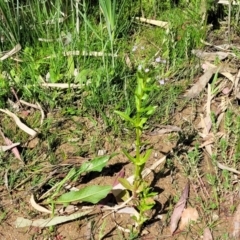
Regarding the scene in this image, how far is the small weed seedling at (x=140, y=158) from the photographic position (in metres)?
2.14

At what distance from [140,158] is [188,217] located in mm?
362

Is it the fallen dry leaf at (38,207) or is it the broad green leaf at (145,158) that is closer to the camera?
the broad green leaf at (145,158)

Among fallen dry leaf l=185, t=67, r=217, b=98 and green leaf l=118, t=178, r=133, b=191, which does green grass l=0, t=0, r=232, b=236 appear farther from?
green leaf l=118, t=178, r=133, b=191

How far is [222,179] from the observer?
2.60 metres

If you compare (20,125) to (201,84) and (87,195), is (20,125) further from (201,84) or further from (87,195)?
(201,84)

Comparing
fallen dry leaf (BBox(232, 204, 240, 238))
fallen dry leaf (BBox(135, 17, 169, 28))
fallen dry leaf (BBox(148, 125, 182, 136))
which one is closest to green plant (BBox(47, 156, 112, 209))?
fallen dry leaf (BBox(148, 125, 182, 136))

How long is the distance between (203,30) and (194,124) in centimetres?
71

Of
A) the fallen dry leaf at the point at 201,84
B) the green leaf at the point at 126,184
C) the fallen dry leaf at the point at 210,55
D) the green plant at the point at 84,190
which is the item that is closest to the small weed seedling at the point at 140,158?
the green leaf at the point at 126,184

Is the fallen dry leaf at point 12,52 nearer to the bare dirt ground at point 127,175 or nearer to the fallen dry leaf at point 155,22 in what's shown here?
the bare dirt ground at point 127,175

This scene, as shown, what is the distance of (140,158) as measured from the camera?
7.50 ft

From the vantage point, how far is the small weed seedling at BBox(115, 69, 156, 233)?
2.14 metres

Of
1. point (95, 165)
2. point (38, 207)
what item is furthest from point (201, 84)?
point (38, 207)

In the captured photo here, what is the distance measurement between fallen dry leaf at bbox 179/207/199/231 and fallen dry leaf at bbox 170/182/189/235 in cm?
2

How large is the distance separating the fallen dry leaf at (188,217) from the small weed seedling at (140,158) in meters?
0.15
